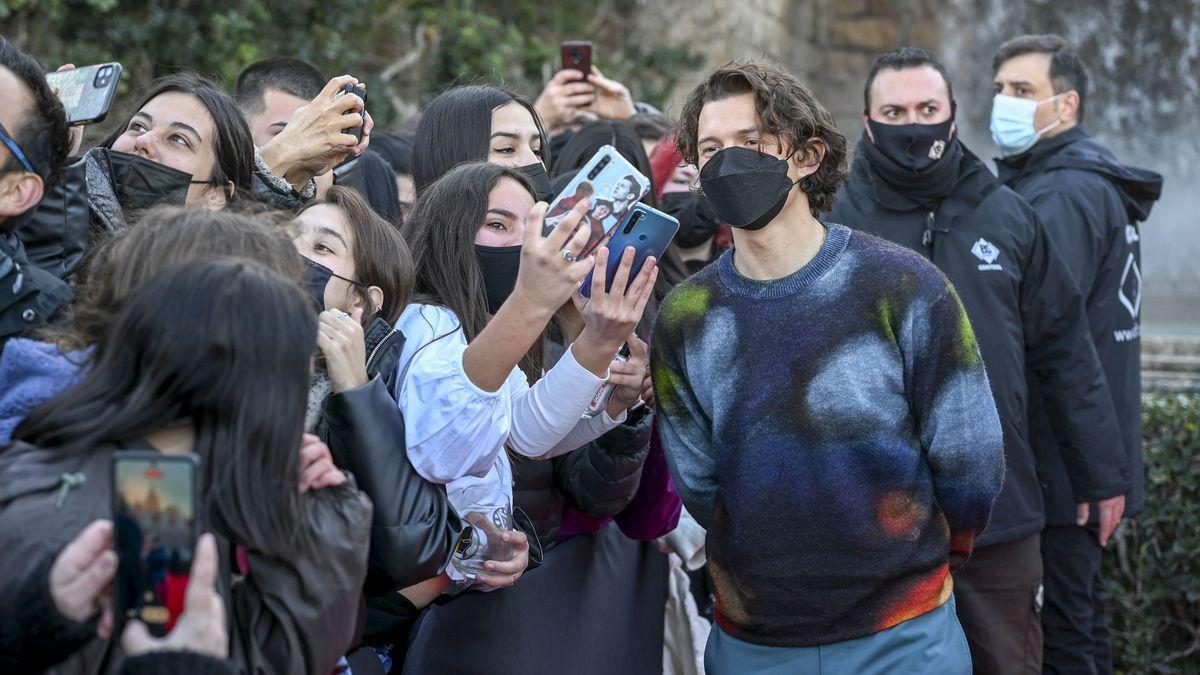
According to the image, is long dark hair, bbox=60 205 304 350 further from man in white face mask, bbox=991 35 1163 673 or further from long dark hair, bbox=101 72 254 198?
man in white face mask, bbox=991 35 1163 673

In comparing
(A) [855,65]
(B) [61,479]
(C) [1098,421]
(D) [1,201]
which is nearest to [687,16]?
(A) [855,65]

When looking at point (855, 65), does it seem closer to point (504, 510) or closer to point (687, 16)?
point (687, 16)

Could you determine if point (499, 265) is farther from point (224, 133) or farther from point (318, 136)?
point (224, 133)

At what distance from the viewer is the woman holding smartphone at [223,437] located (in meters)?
1.79

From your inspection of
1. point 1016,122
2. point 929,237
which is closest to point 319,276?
point 929,237

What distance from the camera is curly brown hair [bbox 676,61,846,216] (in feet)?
9.34

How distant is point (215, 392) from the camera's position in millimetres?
1840

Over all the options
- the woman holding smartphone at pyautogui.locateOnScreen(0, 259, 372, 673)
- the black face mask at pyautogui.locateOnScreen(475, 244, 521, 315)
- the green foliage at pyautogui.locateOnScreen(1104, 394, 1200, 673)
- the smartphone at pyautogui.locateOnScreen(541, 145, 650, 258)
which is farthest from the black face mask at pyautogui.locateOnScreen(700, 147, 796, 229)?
the green foliage at pyautogui.locateOnScreen(1104, 394, 1200, 673)

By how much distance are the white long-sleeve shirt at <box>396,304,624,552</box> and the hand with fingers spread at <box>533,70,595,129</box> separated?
210 centimetres

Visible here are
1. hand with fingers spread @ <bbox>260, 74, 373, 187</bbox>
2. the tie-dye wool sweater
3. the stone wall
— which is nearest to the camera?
the tie-dye wool sweater

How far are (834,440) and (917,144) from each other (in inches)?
70.1

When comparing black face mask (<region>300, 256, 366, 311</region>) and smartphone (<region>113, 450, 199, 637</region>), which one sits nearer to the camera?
smartphone (<region>113, 450, 199, 637</region>)

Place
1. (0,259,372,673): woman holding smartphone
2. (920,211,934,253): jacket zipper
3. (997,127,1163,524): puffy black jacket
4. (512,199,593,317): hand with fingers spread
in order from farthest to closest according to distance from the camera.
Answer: (997,127,1163,524): puffy black jacket
(920,211,934,253): jacket zipper
(512,199,593,317): hand with fingers spread
(0,259,372,673): woman holding smartphone

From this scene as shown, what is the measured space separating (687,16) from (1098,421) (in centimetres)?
606
